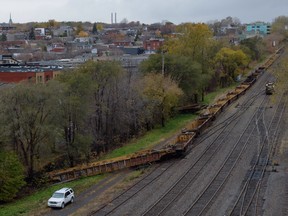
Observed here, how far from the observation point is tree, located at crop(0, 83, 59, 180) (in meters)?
30.0

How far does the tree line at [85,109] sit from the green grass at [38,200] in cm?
114

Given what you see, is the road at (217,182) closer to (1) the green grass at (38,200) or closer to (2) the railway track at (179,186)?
(2) the railway track at (179,186)

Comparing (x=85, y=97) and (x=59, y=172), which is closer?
(x=59, y=172)

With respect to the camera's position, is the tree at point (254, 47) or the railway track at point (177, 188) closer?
the railway track at point (177, 188)

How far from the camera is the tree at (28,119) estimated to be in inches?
1182

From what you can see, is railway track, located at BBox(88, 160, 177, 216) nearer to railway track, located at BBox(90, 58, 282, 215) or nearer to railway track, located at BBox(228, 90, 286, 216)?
railway track, located at BBox(90, 58, 282, 215)

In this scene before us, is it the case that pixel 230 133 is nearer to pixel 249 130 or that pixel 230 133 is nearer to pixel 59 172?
pixel 249 130

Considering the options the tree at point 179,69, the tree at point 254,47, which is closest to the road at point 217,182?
the tree at point 179,69

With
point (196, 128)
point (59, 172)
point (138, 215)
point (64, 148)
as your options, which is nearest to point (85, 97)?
point (64, 148)

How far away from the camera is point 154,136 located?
42312 mm

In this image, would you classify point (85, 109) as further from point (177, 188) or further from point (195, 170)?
point (177, 188)

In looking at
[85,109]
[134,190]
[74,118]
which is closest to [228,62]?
[85,109]

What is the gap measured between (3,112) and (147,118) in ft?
58.4

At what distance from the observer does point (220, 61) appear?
225ft
